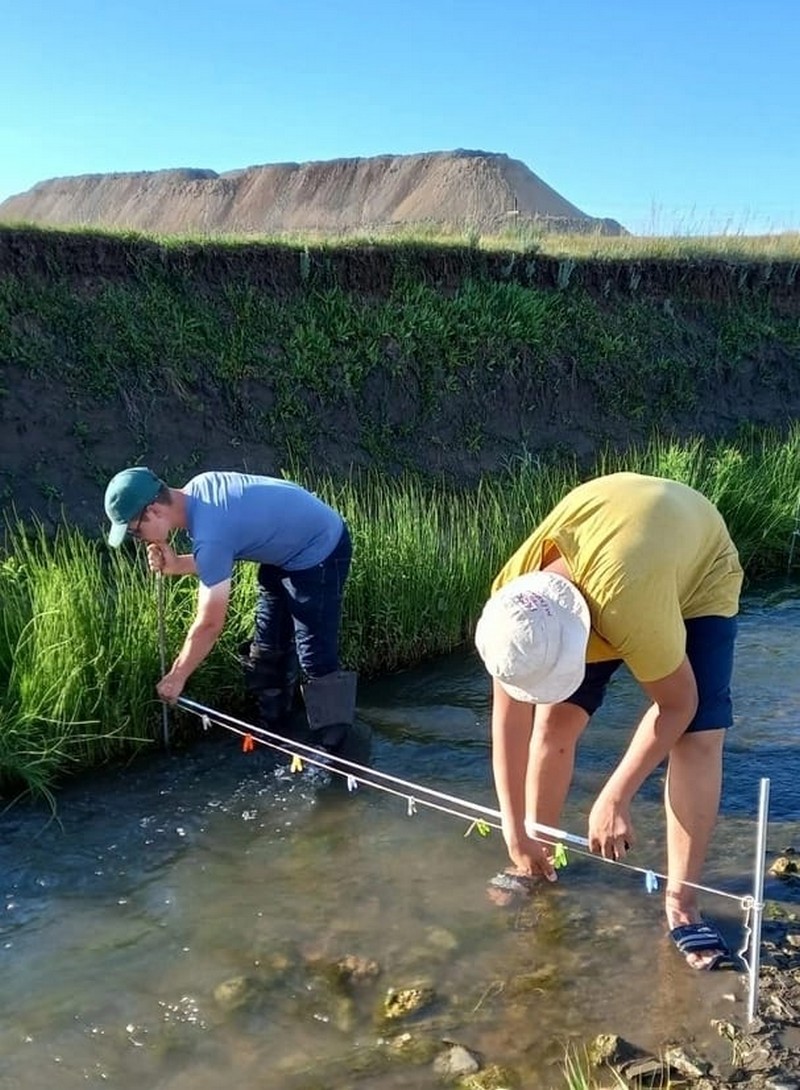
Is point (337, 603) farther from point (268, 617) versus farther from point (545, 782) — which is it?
point (545, 782)

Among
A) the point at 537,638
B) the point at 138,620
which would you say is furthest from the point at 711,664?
the point at 138,620

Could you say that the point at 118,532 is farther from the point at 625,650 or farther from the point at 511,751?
the point at 625,650

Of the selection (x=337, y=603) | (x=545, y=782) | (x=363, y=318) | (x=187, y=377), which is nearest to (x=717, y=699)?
(x=545, y=782)

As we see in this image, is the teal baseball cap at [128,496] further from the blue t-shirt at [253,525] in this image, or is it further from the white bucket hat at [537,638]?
the white bucket hat at [537,638]

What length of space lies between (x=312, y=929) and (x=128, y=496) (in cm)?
168

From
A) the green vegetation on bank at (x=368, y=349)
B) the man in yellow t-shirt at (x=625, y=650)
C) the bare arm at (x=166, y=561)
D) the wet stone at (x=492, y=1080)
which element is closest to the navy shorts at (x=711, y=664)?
the man in yellow t-shirt at (x=625, y=650)

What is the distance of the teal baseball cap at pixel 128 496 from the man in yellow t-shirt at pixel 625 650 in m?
1.61

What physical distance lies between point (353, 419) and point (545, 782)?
282 inches

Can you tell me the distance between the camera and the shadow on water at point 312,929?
2992 mm

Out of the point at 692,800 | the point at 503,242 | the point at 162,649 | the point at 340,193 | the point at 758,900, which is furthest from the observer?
the point at 340,193

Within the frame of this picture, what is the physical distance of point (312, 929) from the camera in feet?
11.7

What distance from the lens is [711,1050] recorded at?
2.90 metres

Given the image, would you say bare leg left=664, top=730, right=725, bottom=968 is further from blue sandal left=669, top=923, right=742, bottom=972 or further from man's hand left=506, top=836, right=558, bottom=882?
man's hand left=506, top=836, right=558, bottom=882

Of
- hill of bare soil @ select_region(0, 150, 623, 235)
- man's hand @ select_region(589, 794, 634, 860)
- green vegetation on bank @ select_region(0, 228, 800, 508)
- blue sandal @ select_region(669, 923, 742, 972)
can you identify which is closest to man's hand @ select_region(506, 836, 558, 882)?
man's hand @ select_region(589, 794, 634, 860)
